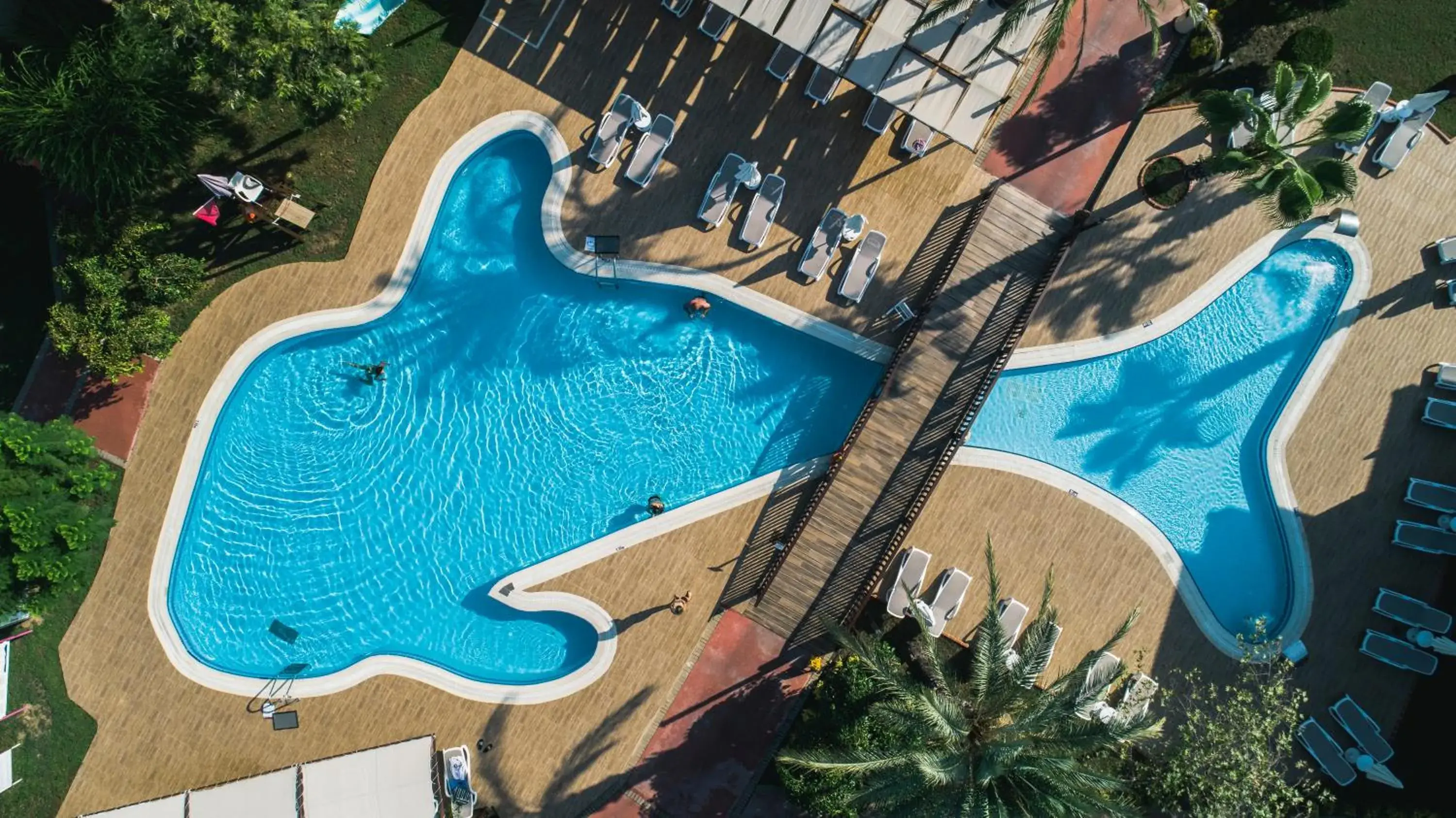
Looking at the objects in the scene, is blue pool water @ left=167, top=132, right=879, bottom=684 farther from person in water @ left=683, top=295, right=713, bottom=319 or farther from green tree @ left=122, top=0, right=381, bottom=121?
green tree @ left=122, top=0, right=381, bottom=121

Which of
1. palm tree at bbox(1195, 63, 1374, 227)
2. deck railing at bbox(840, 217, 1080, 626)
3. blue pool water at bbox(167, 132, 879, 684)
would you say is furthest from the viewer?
blue pool water at bbox(167, 132, 879, 684)

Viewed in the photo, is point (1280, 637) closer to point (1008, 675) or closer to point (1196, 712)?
point (1196, 712)

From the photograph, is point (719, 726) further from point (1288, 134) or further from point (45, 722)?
point (1288, 134)

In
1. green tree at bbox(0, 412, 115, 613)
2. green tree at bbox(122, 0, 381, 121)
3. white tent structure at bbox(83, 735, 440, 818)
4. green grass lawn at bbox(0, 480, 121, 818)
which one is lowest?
green grass lawn at bbox(0, 480, 121, 818)

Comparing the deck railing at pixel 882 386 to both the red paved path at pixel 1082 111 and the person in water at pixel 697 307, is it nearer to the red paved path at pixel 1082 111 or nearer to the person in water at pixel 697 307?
the red paved path at pixel 1082 111

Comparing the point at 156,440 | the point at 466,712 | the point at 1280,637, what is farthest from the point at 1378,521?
the point at 156,440

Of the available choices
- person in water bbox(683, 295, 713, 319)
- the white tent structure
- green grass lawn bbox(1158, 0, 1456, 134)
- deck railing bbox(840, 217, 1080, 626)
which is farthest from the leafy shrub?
the white tent structure
